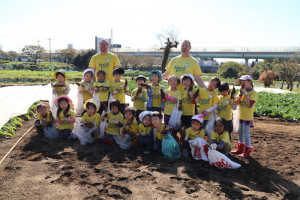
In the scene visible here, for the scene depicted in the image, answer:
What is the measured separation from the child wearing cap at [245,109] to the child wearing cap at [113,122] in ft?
7.15

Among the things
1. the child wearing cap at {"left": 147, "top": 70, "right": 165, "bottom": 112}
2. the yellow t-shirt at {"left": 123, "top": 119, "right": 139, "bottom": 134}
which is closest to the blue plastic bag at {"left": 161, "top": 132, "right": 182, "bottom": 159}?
the yellow t-shirt at {"left": 123, "top": 119, "right": 139, "bottom": 134}

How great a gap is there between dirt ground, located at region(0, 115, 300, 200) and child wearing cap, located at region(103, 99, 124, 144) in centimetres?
19

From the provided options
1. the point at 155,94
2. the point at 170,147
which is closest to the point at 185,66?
the point at 155,94

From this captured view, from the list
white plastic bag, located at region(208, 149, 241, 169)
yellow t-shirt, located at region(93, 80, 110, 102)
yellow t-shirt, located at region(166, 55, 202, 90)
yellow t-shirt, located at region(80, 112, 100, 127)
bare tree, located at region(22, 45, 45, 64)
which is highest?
bare tree, located at region(22, 45, 45, 64)

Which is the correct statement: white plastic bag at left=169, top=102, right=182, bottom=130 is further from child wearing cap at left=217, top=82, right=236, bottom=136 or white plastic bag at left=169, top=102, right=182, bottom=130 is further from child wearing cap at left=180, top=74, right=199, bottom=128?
child wearing cap at left=217, top=82, right=236, bottom=136

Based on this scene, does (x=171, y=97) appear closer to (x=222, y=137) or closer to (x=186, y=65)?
(x=186, y=65)

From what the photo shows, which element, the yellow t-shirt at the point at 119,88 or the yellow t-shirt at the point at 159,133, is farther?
the yellow t-shirt at the point at 119,88

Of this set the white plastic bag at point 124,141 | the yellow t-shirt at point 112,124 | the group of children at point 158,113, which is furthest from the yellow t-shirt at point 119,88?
the white plastic bag at point 124,141

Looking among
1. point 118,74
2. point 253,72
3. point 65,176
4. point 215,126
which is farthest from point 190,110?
point 253,72

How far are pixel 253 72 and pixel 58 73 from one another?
37.4 meters

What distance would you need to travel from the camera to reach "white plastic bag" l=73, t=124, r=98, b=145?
4.80 m

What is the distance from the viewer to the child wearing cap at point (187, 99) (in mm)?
4410

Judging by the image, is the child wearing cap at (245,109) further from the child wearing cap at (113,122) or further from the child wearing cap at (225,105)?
the child wearing cap at (113,122)

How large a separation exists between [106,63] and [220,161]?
3162 mm
